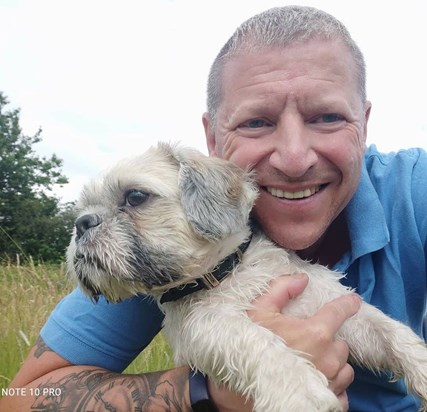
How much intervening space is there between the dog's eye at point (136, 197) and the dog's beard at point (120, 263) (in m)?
0.11

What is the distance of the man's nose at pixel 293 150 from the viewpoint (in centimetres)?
289

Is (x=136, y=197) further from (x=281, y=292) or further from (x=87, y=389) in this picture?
(x=87, y=389)

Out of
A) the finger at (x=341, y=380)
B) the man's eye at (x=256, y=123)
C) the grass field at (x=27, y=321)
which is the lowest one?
the grass field at (x=27, y=321)

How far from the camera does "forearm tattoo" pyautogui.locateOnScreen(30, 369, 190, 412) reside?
2.99 metres

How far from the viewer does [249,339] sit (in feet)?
8.04

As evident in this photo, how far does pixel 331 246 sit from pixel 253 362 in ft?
4.01

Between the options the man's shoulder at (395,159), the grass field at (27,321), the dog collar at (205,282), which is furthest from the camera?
the grass field at (27,321)

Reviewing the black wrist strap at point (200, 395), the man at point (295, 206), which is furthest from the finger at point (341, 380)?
the black wrist strap at point (200, 395)

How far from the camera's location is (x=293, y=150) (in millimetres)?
2898

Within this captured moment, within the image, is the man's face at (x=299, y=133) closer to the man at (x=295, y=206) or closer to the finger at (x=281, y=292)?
the man at (x=295, y=206)

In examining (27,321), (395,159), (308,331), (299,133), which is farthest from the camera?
(27,321)

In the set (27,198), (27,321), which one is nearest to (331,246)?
(27,321)

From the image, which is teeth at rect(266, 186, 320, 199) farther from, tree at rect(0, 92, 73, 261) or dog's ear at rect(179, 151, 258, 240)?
tree at rect(0, 92, 73, 261)

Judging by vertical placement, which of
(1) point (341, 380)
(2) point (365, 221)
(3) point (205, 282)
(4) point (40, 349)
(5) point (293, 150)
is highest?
(5) point (293, 150)
